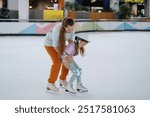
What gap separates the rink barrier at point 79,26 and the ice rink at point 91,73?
3.50 meters

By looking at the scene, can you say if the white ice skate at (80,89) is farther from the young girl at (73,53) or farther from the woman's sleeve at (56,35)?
the woman's sleeve at (56,35)

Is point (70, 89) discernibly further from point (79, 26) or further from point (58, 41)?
point (79, 26)

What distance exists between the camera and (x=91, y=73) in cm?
797

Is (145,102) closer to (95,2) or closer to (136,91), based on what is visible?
(136,91)

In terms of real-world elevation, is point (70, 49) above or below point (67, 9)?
below

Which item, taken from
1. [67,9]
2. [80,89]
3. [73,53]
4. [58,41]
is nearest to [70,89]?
[80,89]

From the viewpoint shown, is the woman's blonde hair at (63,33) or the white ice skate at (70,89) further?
the white ice skate at (70,89)

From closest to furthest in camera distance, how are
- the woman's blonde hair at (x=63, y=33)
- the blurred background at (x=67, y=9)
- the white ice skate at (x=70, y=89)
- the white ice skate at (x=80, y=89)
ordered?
1. the woman's blonde hair at (x=63, y=33)
2. the white ice skate at (x=70, y=89)
3. the white ice skate at (x=80, y=89)
4. the blurred background at (x=67, y=9)

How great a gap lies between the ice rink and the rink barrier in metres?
3.50

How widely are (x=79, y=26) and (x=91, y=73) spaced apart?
1016cm

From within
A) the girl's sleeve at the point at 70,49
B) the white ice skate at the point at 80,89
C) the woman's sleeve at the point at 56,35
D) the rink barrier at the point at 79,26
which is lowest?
the white ice skate at the point at 80,89

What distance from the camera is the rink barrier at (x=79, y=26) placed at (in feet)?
52.8

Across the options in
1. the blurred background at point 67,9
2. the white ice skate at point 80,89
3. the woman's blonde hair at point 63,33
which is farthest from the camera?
the blurred background at point 67,9

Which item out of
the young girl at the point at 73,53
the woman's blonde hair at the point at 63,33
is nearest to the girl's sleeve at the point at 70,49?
the young girl at the point at 73,53
